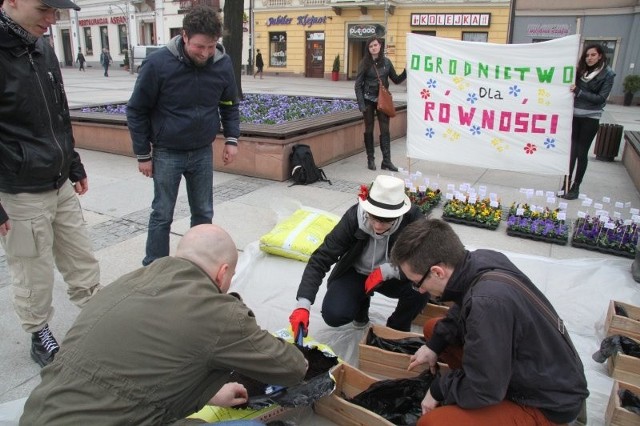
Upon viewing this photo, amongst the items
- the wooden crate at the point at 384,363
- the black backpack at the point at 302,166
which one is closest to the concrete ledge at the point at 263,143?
the black backpack at the point at 302,166

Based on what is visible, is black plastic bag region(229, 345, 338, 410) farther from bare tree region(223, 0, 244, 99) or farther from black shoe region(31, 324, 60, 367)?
bare tree region(223, 0, 244, 99)

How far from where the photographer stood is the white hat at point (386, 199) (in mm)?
2668

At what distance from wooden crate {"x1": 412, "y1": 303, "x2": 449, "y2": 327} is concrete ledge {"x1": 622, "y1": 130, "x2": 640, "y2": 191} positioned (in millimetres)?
5096

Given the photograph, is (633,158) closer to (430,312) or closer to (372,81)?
(372,81)

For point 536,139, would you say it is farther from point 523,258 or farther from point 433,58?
point 523,258

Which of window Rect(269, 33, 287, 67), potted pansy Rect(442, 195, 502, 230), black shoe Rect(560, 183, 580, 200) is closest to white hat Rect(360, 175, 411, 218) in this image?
potted pansy Rect(442, 195, 502, 230)

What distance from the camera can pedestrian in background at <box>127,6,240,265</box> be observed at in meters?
3.30

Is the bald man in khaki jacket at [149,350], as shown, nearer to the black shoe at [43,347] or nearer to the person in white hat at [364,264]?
the person in white hat at [364,264]

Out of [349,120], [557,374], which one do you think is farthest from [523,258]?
[349,120]

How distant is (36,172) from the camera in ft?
8.27

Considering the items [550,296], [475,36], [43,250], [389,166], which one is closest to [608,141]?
[389,166]

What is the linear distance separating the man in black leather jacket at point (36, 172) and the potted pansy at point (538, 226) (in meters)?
3.78

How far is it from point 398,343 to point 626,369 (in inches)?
47.0

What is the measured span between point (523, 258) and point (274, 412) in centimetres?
287
